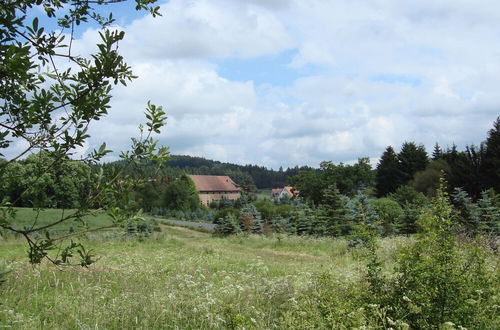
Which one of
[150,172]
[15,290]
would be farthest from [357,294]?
[15,290]

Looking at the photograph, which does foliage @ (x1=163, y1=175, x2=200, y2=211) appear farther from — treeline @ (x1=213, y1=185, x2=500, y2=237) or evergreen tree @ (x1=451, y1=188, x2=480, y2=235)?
evergreen tree @ (x1=451, y1=188, x2=480, y2=235)

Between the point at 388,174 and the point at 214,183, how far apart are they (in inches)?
2423

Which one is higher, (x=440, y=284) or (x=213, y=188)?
(x=213, y=188)

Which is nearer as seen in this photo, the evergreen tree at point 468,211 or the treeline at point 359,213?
the evergreen tree at point 468,211

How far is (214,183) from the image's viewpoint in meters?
97.6

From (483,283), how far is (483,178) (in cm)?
2286

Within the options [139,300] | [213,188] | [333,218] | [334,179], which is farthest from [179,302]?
[213,188]

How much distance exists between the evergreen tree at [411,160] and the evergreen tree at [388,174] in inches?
21.5

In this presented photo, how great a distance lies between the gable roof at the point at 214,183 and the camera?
3704 inches

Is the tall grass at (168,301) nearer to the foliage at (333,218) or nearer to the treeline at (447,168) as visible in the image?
the treeline at (447,168)

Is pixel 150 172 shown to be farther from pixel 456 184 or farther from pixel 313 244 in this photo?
pixel 456 184

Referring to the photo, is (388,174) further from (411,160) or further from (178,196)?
(178,196)

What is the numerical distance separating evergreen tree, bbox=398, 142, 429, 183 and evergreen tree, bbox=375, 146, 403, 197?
0.55m

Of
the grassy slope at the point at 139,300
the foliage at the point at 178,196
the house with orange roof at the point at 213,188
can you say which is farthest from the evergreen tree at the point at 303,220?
the house with orange roof at the point at 213,188
